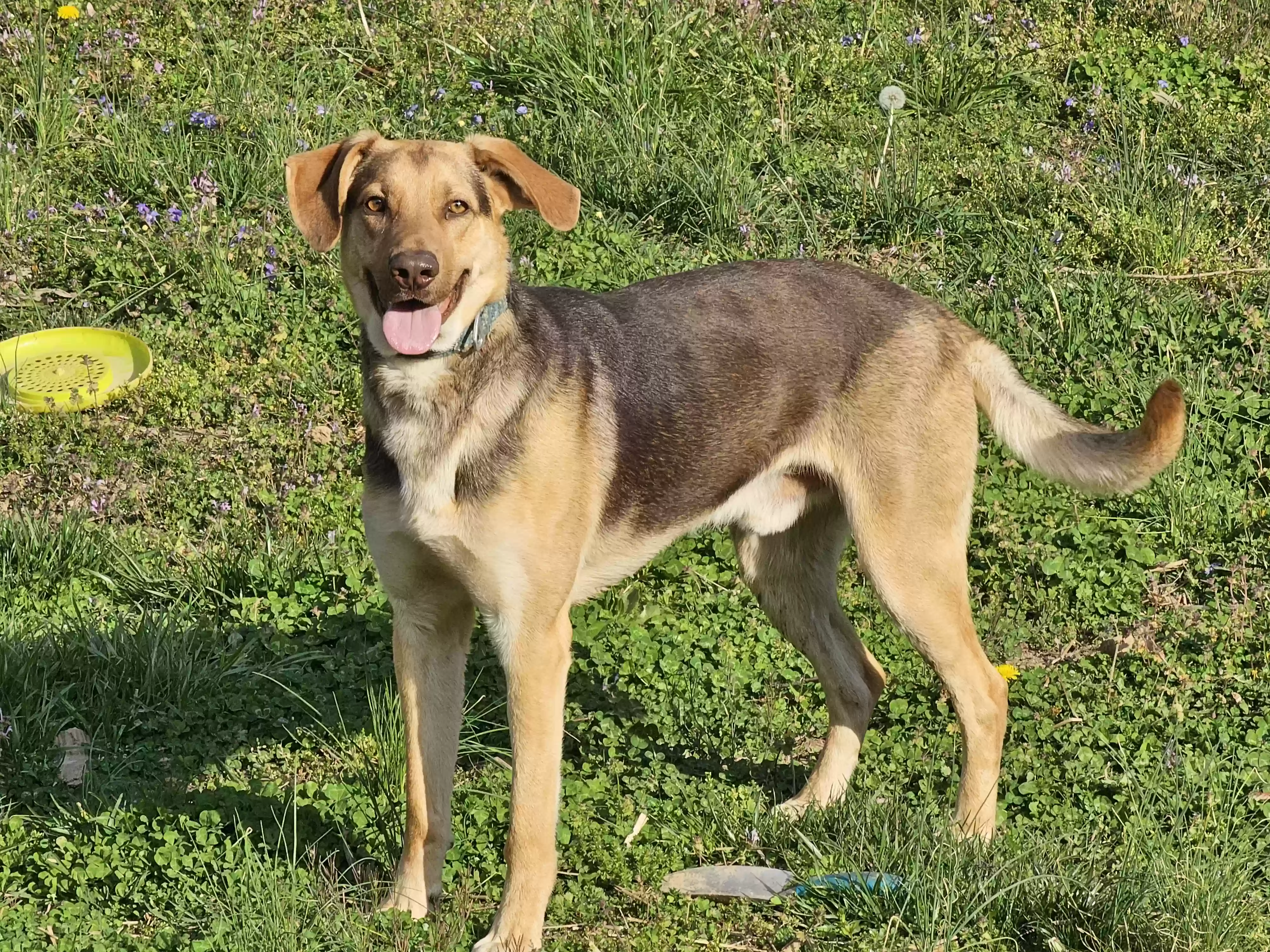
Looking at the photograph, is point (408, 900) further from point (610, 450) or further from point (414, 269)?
point (414, 269)

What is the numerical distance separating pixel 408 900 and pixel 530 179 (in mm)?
2089

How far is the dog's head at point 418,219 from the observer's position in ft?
12.7

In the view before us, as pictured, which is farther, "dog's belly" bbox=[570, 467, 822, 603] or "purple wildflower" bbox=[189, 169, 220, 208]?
"purple wildflower" bbox=[189, 169, 220, 208]

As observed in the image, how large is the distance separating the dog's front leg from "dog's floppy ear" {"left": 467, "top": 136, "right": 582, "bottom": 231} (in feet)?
3.62

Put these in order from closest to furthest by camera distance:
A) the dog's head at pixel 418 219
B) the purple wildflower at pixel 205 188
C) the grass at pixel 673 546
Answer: the dog's head at pixel 418 219, the grass at pixel 673 546, the purple wildflower at pixel 205 188

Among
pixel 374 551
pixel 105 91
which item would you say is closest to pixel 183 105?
pixel 105 91

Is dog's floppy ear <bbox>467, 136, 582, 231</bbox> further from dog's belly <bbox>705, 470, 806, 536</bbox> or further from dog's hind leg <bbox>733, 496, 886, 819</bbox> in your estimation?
dog's hind leg <bbox>733, 496, 886, 819</bbox>

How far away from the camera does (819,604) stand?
5.11 metres

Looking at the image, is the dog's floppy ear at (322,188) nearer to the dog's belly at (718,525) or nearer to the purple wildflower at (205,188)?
the dog's belly at (718,525)

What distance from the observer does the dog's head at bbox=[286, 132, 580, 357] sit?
3857mm

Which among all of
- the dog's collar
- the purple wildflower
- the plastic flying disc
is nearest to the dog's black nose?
the dog's collar

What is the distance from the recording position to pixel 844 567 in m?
5.99

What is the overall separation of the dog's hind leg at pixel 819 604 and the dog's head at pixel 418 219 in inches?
59.6

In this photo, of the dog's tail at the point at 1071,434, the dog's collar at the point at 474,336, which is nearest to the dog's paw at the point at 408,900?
the dog's collar at the point at 474,336
